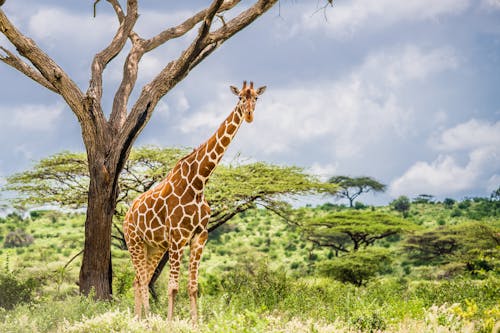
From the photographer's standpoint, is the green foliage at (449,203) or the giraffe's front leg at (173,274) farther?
the green foliage at (449,203)

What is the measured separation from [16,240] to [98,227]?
25980 millimetres

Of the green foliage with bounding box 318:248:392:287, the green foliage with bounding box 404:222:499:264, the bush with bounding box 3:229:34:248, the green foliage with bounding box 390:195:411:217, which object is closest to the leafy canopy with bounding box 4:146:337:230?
the green foliage with bounding box 318:248:392:287

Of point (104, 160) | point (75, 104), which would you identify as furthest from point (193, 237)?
point (75, 104)

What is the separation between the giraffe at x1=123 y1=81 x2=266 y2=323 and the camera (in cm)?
707

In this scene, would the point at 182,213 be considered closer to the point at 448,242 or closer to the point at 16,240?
the point at 448,242

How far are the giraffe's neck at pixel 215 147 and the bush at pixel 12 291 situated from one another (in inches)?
259

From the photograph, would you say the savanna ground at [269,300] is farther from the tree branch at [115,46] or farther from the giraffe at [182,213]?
the tree branch at [115,46]

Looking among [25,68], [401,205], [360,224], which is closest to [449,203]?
[401,205]

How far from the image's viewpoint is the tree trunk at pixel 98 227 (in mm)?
9648

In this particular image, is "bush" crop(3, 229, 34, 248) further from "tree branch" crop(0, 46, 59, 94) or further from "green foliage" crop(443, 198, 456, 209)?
"green foliage" crop(443, 198, 456, 209)

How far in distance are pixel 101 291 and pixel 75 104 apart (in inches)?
115

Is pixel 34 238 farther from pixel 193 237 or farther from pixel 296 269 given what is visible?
pixel 193 237

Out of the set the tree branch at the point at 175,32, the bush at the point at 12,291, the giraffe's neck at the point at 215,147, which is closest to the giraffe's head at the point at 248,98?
the giraffe's neck at the point at 215,147

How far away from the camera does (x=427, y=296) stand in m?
11.0
